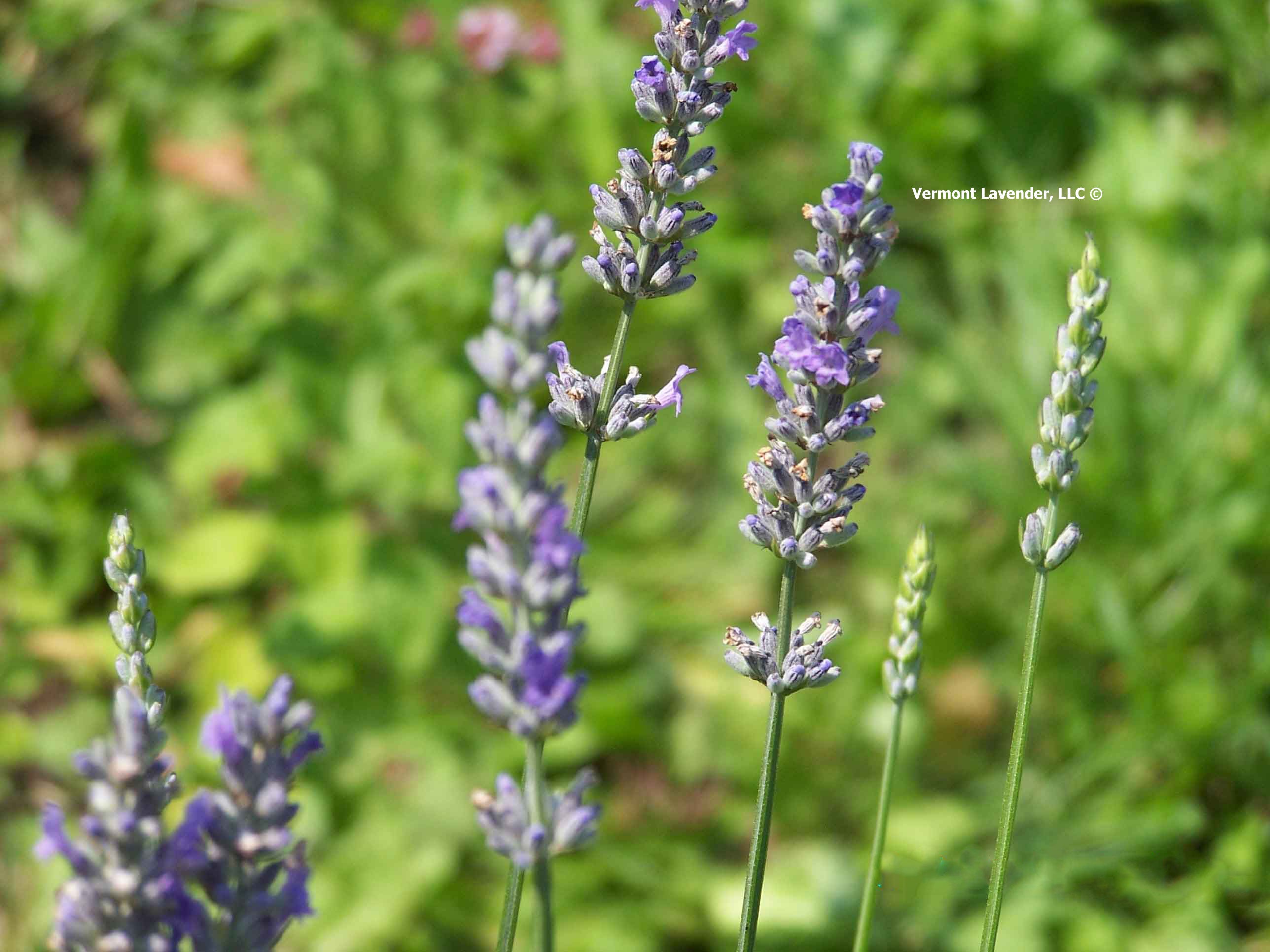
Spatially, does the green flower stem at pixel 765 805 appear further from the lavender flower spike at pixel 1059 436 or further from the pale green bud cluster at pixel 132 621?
the pale green bud cluster at pixel 132 621

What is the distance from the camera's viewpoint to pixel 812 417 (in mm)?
1302

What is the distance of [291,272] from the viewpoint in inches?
184

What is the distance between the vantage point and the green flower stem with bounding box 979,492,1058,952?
4.14ft

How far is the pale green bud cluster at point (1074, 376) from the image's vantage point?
1270 millimetres

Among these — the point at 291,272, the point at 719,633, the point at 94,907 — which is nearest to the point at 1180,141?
the point at 719,633

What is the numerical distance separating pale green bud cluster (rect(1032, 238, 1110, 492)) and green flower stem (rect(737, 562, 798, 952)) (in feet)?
1.01

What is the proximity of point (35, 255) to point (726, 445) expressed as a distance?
3.01m

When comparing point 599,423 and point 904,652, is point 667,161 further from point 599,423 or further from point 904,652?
point 904,652

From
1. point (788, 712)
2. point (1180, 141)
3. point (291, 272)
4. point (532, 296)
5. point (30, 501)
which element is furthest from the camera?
point (1180, 141)

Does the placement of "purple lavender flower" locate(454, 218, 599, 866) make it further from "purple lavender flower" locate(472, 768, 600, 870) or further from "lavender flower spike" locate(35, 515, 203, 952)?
"lavender flower spike" locate(35, 515, 203, 952)

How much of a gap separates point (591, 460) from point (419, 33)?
429 cm

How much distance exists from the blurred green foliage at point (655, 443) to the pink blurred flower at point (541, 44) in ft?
0.21

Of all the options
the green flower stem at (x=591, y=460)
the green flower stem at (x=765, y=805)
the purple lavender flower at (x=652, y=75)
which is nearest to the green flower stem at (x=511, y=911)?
the green flower stem at (x=591, y=460)

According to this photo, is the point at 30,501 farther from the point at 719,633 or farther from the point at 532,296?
the point at 532,296
